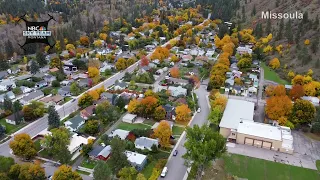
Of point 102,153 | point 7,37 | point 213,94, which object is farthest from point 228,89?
point 7,37

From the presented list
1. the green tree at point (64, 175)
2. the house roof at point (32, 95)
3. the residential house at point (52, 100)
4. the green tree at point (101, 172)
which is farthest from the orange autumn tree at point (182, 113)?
the house roof at point (32, 95)

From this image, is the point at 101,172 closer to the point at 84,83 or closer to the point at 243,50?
the point at 84,83

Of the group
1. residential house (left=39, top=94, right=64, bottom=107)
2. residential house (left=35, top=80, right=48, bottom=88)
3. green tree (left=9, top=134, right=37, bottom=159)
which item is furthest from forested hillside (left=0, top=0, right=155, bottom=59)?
green tree (left=9, top=134, right=37, bottom=159)

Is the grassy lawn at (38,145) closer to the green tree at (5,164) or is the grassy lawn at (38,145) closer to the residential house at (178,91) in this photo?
the green tree at (5,164)

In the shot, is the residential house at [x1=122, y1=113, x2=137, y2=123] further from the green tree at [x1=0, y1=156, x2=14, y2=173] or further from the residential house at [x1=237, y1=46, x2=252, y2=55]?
the residential house at [x1=237, y1=46, x2=252, y2=55]

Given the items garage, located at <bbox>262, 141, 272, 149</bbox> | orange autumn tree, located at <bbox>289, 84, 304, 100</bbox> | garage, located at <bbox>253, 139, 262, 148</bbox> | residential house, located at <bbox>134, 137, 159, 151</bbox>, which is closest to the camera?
residential house, located at <bbox>134, 137, 159, 151</bbox>

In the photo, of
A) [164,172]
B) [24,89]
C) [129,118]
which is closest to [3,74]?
[24,89]

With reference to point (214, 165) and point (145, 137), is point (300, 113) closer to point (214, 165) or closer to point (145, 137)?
point (214, 165)
